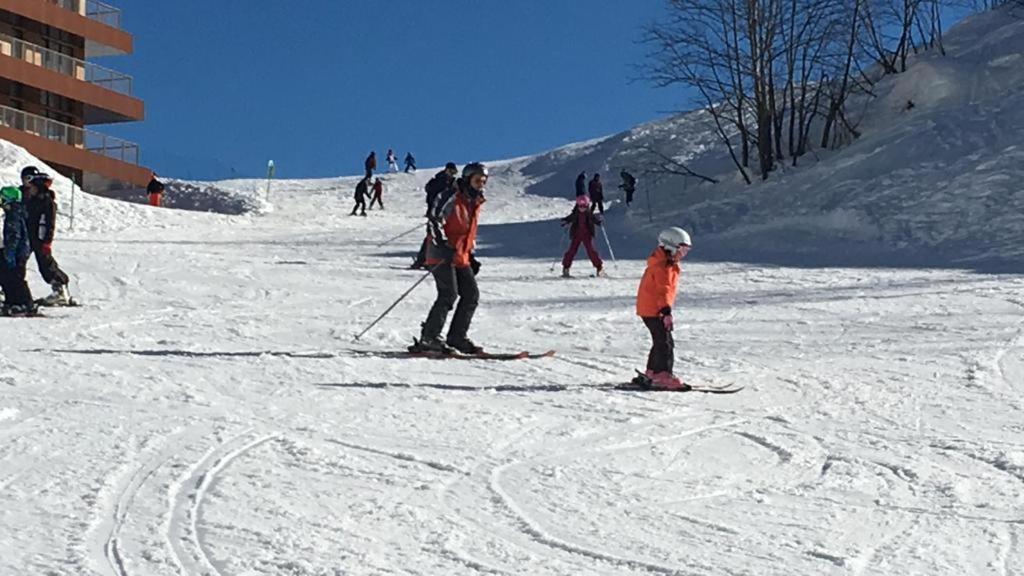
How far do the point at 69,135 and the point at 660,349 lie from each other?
1599 inches

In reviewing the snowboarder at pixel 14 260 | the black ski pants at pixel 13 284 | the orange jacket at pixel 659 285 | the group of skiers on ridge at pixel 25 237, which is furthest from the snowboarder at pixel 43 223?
the orange jacket at pixel 659 285

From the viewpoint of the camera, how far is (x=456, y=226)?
439 inches

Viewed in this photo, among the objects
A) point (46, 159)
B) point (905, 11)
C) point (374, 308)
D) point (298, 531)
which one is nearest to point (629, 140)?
point (905, 11)

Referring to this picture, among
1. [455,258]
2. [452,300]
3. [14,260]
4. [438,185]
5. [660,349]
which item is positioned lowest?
[660,349]

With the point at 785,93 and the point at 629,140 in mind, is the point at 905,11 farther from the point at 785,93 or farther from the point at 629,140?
the point at 629,140

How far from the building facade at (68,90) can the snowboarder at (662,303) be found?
3738 cm

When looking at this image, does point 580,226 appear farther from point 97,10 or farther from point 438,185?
point 97,10

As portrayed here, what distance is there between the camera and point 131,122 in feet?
172

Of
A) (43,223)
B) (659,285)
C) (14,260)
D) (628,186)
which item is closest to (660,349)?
A: (659,285)

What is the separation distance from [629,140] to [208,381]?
49.5 m

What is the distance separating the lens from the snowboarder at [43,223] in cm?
1458

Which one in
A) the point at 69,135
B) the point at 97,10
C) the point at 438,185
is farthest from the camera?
the point at 97,10

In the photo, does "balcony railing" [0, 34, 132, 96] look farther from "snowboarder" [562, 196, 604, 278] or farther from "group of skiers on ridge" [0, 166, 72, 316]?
"group of skiers on ridge" [0, 166, 72, 316]

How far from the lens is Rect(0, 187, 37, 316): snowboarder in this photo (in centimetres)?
1416
